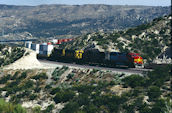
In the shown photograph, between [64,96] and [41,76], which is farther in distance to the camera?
[41,76]

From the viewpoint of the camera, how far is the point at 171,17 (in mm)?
96000

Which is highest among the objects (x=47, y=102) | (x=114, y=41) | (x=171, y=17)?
(x=171, y=17)

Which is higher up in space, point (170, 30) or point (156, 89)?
point (170, 30)

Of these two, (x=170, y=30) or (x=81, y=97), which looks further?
(x=170, y=30)

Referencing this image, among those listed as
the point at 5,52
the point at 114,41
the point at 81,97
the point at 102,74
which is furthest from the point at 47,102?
the point at 114,41

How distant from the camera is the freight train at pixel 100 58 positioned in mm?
47219

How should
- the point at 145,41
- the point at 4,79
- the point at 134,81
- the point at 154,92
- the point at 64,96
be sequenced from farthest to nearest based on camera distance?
the point at 145,41
the point at 4,79
the point at 64,96
the point at 134,81
the point at 154,92

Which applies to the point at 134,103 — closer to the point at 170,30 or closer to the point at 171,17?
the point at 170,30

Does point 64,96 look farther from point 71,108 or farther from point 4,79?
point 4,79

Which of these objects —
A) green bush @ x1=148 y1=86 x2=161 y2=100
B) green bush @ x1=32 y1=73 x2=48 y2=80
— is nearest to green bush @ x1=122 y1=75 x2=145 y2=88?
green bush @ x1=148 y1=86 x2=161 y2=100

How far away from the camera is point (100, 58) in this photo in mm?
54656

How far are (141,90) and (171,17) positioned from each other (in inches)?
2905

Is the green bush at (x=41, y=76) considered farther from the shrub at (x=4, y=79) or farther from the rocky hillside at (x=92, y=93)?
the shrub at (x=4, y=79)

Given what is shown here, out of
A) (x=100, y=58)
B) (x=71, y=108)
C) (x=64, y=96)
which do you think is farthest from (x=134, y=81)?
(x=100, y=58)
